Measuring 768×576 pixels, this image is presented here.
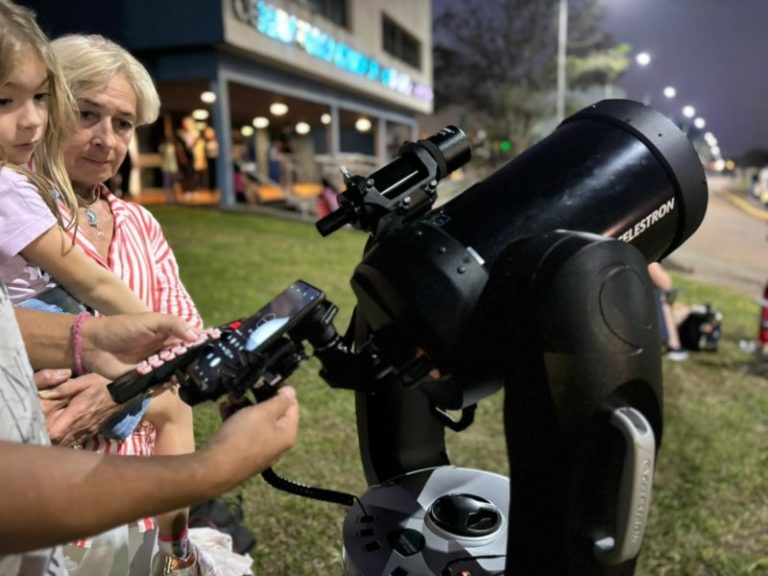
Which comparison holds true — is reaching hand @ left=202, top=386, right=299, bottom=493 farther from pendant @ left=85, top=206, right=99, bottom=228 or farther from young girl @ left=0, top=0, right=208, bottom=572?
pendant @ left=85, top=206, right=99, bottom=228

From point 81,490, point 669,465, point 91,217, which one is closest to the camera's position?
point 81,490

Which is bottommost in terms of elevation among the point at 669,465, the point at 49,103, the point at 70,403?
the point at 669,465

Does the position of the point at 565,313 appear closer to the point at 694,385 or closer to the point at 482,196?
the point at 482,196

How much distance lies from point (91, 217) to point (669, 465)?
3360 mm

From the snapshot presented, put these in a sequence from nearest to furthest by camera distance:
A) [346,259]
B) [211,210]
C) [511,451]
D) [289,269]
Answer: [511,451] → [289,269] → [346,259] → [211,210]

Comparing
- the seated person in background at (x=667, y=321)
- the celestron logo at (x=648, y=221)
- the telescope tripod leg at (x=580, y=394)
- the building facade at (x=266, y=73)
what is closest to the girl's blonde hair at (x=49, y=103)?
the telescope tripod leg at (x=580, y=394)

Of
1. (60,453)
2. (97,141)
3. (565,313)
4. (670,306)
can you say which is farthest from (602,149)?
(670,306)

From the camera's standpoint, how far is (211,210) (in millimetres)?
14008

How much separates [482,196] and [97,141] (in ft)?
3.74

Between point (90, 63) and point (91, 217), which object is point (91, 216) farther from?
point (90, 63)

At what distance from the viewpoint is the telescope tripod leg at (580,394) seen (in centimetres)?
110

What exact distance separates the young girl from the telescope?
604 mm

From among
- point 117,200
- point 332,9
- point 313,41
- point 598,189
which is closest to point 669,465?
point 598,189

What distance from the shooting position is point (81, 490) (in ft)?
2.70
